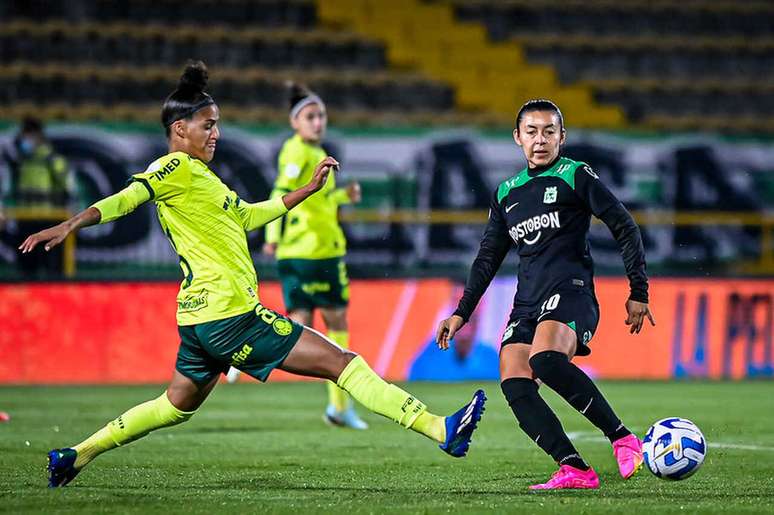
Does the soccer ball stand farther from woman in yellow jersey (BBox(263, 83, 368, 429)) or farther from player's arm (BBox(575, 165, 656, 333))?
woman in yellow jersey (BBox(263, 83, 368, 429))

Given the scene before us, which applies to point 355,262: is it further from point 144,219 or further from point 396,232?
point 144,219

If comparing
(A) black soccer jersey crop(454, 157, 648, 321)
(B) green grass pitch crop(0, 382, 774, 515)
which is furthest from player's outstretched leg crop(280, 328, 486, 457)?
(A) black soccer jersey crop(454, 157, 648, 321)

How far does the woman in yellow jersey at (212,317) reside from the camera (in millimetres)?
6348

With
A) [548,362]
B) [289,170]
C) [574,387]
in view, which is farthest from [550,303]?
[289,170]

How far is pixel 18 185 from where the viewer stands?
15.8m

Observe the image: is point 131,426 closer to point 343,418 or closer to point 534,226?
point 534,226

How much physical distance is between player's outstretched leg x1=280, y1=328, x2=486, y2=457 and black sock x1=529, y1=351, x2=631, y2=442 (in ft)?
1.31

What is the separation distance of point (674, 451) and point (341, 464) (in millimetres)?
2084

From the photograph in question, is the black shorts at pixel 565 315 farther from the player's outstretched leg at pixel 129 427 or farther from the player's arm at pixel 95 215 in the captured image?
the player's arm at pixel 95 215

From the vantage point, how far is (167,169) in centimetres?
643

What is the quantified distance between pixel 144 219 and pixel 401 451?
7810 mm

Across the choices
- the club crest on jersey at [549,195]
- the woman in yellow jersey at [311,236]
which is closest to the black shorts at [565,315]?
the club crest on jersey at [549,195]

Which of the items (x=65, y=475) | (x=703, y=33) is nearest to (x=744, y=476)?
(x=65, y=475)

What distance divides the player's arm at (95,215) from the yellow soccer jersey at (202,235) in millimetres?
38
